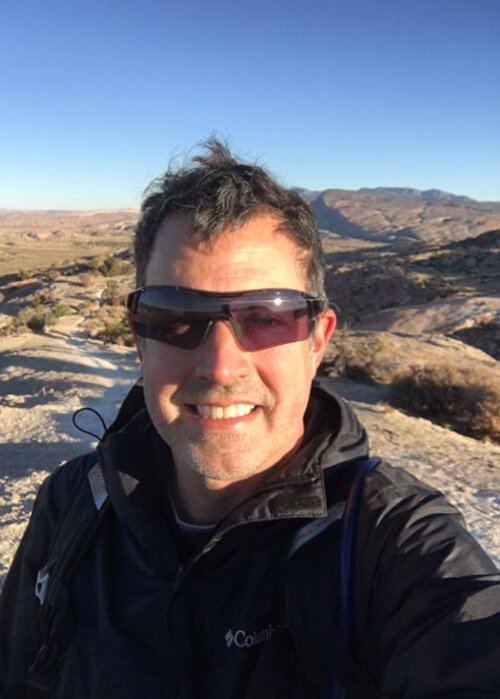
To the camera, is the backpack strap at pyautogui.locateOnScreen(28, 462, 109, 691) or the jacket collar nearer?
the jacket collar

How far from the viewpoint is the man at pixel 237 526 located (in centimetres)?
136

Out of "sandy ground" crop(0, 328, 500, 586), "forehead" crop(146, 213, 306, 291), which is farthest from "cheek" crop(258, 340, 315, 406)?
"sandy ground" crop(0, 328, 500, 586)

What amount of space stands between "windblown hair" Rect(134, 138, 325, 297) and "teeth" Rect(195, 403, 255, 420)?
1.60 feet

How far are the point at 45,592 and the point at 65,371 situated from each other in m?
11.5

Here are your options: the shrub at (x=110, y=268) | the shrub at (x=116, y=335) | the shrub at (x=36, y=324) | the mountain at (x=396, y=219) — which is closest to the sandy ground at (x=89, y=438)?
the shrub at (x=116, y=335)

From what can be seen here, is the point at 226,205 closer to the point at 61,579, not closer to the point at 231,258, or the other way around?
the point at 231,258

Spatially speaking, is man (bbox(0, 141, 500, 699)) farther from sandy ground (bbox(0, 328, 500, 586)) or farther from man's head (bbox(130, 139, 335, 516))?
sandy ground (bbox(0, 328, 500, 586))

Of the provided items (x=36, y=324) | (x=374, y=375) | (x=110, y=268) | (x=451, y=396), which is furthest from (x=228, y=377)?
(x=110, y=268)

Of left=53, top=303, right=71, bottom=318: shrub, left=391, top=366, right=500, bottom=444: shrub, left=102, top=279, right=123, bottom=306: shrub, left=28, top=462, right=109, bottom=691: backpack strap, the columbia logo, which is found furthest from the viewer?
left=102, top=279, right=123, bottom=306: shrub

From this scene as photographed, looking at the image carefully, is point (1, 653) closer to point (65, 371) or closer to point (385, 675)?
point (385, 675)

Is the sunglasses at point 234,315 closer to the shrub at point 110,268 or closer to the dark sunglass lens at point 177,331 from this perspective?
the dark sunglass lens at point 177,331

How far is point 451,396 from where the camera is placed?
1090cm

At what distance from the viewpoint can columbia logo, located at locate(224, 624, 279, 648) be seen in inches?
58.9

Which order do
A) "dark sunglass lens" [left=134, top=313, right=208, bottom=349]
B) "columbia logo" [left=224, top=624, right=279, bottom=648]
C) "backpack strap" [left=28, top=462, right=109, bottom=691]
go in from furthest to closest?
1. "dark sunglass lens" [left=134, top=313, right=208, bottom=349]
2. "backpack strap" [left=28, top=462, right=109, bottom=691]
3. "columbia logo" [left=224, top=624, right=279, bottom=648]
